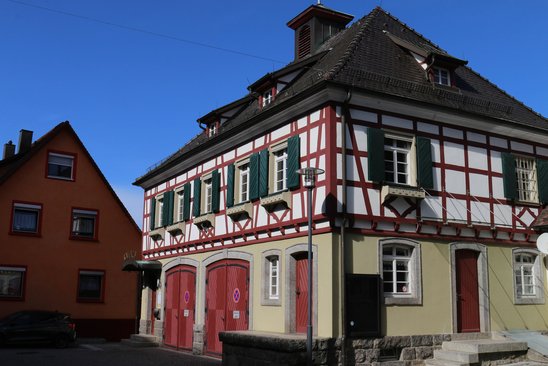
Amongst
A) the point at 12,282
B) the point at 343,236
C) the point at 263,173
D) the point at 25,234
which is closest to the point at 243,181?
the point at 263,173

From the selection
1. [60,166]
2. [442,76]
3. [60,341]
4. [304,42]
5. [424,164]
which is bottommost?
[60,341]

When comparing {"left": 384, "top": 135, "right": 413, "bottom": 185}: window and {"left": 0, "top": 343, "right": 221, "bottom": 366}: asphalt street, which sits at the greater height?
{"left": 384, "top": 135, "right": 413, "bottom": 185}: window

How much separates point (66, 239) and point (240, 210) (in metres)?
13.4

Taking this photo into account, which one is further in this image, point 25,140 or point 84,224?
point 25,140

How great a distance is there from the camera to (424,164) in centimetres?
1525

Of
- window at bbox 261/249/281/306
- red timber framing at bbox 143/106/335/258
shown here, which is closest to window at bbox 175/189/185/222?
red timber framing at bbox 143/106/335/258

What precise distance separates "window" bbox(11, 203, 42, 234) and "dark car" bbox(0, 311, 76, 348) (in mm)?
4749

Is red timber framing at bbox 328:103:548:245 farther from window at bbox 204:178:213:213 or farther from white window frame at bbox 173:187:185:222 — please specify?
white window frame at bbox 173:187:185:222

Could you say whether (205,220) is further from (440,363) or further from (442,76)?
(440,363)

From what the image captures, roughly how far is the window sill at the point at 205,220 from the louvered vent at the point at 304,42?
6908 mm

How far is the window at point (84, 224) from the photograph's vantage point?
28.2 m

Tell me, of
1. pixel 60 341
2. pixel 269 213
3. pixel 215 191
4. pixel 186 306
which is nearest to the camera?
pixel 269 213

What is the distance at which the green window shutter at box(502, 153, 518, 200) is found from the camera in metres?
16.8

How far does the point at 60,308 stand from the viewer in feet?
88.2
